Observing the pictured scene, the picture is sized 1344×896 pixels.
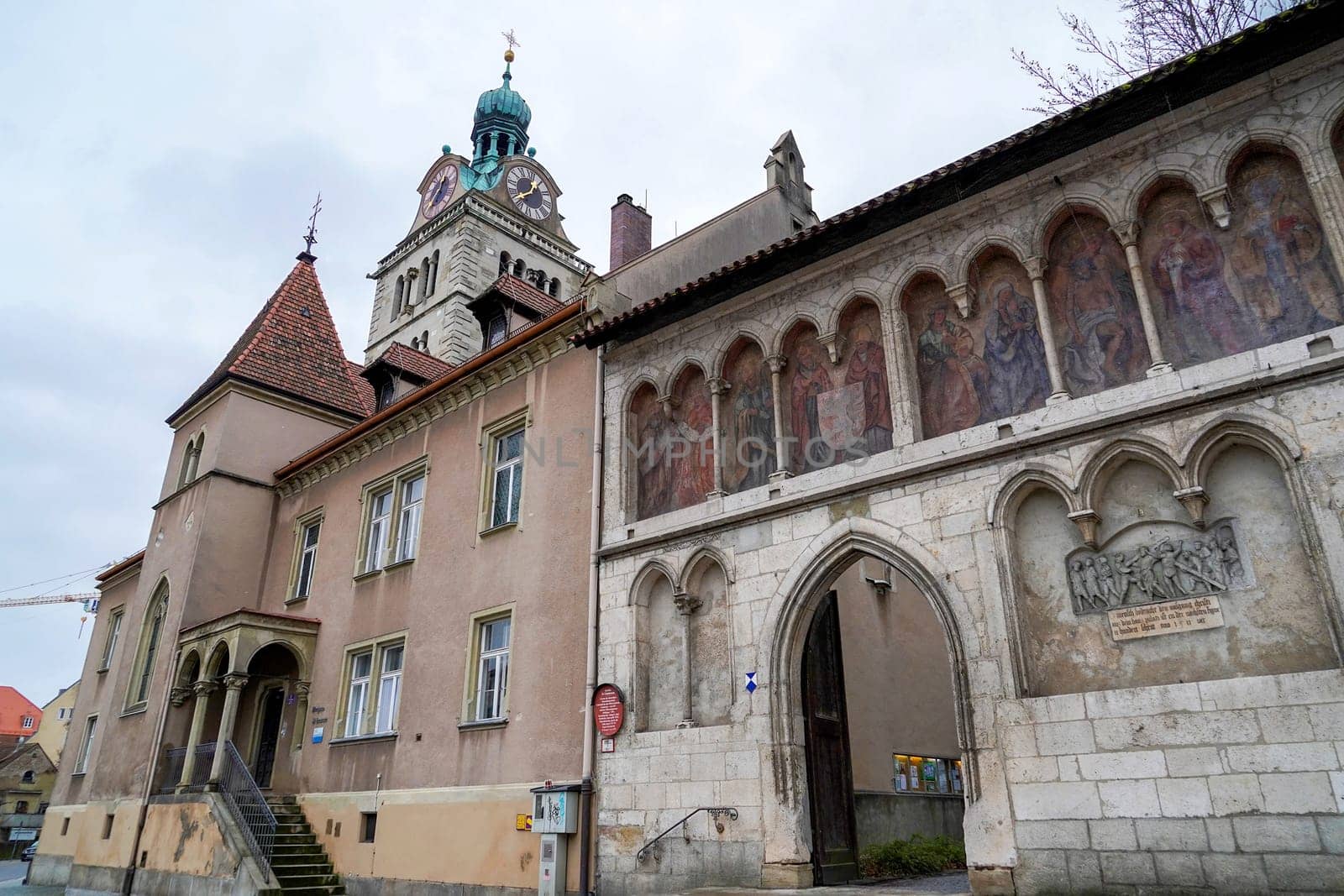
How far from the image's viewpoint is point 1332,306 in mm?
7695

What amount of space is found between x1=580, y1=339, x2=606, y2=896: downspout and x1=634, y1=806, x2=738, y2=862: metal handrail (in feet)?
2.60

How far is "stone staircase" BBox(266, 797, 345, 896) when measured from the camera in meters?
14.4

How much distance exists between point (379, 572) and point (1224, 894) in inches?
539

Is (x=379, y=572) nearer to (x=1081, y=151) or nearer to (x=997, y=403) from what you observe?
(x=997, y=403)

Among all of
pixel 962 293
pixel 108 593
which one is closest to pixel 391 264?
pixel 108 593

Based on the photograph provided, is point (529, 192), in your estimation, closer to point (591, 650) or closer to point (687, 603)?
point (591, 650)

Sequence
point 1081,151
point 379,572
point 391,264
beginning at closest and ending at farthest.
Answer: point 1081,151, point 379,572, point 391,264

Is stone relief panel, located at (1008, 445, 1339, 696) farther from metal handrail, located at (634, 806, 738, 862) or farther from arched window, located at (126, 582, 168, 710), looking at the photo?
arched window, located at (126, 582, 168, 710)

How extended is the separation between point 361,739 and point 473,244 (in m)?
33.9

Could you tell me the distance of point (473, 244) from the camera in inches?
1796

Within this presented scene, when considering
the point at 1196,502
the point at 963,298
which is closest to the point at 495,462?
the point at 963,298

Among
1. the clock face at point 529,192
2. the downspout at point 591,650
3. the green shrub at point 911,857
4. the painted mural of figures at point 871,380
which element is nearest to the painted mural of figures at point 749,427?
the painted mural of figures at point 871,380

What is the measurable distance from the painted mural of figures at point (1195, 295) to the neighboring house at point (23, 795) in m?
56.0

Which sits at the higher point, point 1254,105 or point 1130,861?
point 1254,105
